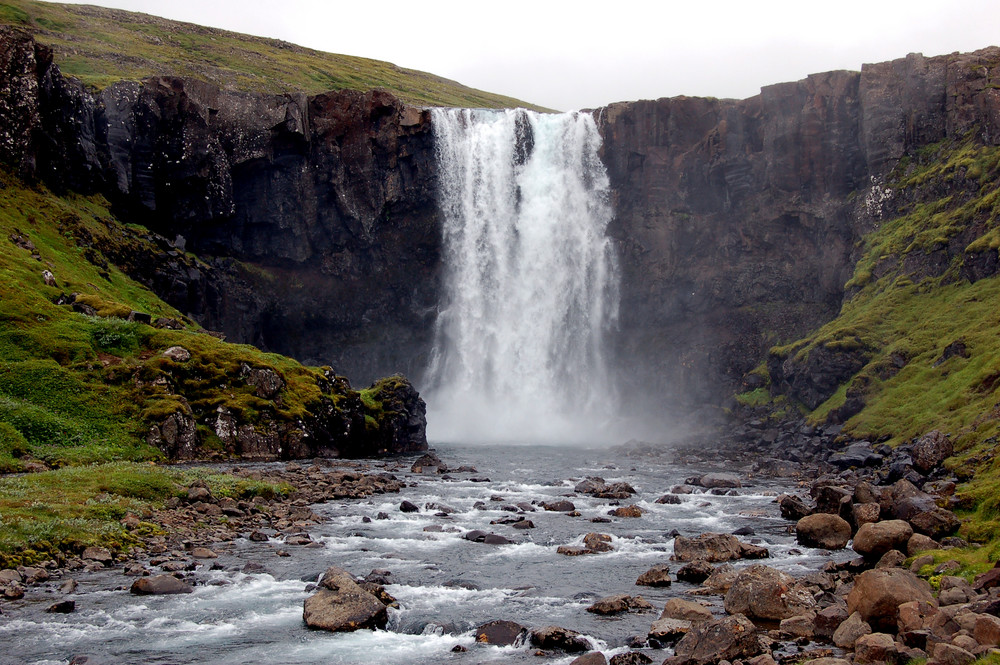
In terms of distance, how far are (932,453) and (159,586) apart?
31.7m

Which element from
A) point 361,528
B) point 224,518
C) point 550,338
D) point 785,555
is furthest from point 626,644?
point 550,338

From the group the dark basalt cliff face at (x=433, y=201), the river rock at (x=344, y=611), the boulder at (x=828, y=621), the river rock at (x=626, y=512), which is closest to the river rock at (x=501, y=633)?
the river rock at (x=344, y=611)

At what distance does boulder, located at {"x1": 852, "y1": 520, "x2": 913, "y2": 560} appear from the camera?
2159cm

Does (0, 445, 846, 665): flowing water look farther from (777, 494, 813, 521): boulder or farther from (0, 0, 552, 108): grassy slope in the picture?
(0, 0, 552, 108): grassy slope

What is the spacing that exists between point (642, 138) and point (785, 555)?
2573 inches

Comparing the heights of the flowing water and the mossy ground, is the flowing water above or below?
below

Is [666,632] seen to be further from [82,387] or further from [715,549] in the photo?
[82,387]

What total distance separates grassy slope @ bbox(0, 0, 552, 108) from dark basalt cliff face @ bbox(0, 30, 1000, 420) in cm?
2785

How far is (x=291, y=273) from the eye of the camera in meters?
78.6

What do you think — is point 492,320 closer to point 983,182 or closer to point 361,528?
point 983,182

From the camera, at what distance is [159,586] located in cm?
1947

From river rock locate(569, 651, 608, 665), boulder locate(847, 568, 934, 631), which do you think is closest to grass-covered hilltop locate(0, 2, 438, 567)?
river rock locate(569, 651, 608, 665)

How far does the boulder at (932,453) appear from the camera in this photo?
110 ft

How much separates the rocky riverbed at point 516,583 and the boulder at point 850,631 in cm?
4
